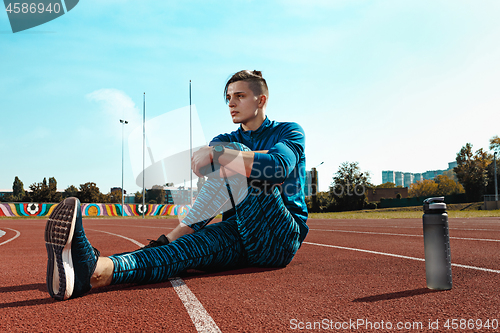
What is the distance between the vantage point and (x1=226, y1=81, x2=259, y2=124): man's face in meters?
3.04

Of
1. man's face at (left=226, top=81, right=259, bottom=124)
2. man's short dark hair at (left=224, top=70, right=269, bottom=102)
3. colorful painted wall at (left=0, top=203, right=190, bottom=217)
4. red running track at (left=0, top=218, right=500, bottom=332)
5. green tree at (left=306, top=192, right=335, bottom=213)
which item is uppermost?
man's short dark hair at (left=224, top=70, right=269, bottom=102)

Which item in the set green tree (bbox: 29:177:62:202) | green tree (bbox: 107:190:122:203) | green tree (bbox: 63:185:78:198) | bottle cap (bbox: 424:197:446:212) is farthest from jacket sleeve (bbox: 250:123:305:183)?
green tree (bbox: 107:190:122:203)

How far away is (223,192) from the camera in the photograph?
2.76 meters

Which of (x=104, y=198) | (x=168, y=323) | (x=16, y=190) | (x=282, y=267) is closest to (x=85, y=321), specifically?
(x=168, y=323)

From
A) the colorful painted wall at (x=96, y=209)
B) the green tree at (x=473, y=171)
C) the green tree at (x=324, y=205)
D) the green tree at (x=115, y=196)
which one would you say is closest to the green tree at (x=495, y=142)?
the green tree at (x=473, y=171)

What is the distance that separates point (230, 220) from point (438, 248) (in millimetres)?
1662

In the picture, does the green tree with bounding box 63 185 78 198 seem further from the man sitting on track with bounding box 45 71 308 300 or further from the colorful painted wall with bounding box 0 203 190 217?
the man sitting on track with bounding box 45 71 308 300

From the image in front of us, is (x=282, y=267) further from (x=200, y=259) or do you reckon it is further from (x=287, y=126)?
(x=287, y=126)

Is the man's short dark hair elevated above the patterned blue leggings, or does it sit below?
above

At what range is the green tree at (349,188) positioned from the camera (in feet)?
201

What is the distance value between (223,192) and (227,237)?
1.26 ft

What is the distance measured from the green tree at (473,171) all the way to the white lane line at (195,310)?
70.0m

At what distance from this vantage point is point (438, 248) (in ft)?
7.73

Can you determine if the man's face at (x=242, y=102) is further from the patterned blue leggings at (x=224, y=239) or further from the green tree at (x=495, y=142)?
the green tree at (x=495, y=142)
